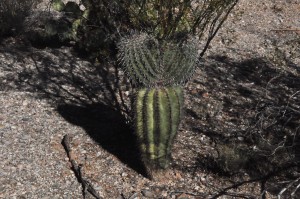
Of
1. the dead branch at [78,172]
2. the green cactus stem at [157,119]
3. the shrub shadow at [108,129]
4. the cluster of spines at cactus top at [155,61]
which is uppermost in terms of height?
the cluster of spines at cactus top at [155,61]

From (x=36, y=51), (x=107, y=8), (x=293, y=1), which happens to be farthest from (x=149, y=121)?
(x=293, y=1)

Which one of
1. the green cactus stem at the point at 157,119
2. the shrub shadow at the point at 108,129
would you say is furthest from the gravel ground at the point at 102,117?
the green cactus stem at the point at 157,119

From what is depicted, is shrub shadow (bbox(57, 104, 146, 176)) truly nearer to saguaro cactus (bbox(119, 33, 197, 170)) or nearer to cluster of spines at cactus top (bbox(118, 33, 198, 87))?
saguaro cactus (bbox(119, 33, 197, 170))

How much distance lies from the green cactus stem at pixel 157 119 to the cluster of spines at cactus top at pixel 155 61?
0.12m

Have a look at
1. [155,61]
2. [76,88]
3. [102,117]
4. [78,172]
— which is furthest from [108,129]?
[155,61]

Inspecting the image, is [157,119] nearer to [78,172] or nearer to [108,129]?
[78,172]

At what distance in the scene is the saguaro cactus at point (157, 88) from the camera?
456 cm

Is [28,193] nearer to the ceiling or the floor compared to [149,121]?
nearer to the floor

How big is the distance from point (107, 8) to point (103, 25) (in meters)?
0.24

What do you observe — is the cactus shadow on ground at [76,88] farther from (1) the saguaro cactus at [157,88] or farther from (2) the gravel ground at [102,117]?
(1) the saguaro cactus at [157,88]

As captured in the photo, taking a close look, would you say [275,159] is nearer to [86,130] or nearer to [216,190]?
[216,190]

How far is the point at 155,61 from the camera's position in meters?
4.79

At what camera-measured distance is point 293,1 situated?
932 centimetres

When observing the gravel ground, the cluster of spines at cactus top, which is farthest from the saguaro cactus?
the gravel ground
